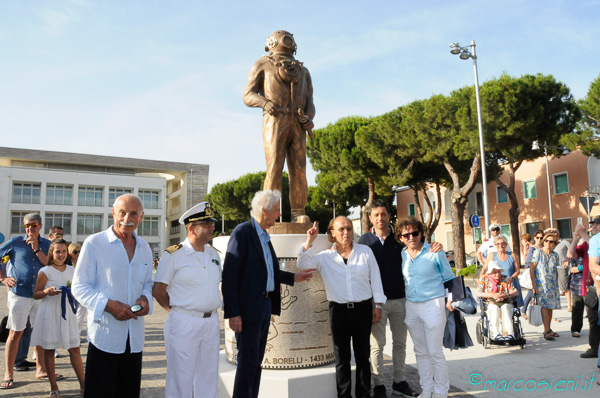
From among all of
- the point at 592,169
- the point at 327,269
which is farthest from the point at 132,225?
the point at 592,169

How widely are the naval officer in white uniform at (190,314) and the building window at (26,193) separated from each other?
4794cm

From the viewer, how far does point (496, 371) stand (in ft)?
17.3

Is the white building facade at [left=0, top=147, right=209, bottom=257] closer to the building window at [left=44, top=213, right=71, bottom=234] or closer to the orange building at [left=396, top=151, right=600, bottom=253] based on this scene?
the building window at [left=44, top=213, right=71, bottom=234]

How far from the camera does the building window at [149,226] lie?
48.3m

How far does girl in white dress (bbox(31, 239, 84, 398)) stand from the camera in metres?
4.49

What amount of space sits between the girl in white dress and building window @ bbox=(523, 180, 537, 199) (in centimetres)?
3025

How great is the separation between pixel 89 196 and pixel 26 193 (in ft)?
18.0

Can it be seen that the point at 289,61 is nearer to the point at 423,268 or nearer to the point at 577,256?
the point at 423,268

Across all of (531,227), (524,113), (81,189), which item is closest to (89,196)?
(81,189)

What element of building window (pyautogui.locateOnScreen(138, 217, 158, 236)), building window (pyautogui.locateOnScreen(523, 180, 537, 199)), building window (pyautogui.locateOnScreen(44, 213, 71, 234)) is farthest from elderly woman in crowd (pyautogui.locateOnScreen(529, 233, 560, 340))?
building window (pyautogui.locateOnScreen(44, 213, 71, 234))

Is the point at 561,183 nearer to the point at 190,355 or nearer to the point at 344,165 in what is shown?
the point at 344,165

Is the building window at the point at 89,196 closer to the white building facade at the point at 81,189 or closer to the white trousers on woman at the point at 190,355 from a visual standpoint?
the white building facade at the point at 81,189

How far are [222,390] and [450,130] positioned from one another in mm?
20595

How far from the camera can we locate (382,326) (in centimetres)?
454
